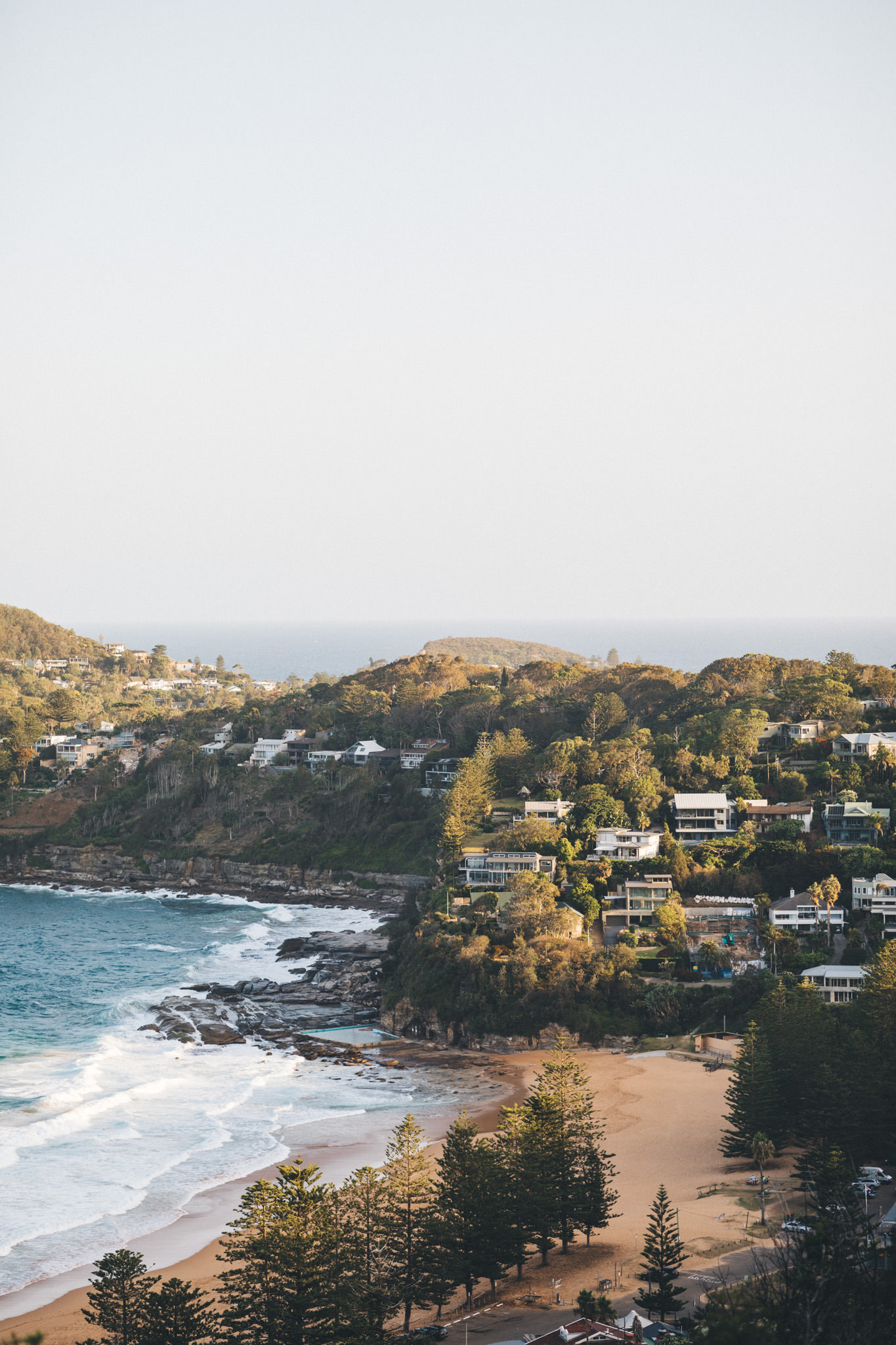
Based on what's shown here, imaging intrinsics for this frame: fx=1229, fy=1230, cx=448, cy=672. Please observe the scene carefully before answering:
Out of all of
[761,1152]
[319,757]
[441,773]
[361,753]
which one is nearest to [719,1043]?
[761,1152]

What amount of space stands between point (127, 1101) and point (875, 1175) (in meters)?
20.9

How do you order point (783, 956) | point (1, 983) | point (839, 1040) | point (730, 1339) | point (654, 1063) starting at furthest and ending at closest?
point (1, 983) → point (783, 956) → point (654, 1063) → point (839, 1040) → point (730, 1339)

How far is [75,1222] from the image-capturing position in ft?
92.0

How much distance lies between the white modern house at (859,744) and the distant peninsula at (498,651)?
104823 millimetres

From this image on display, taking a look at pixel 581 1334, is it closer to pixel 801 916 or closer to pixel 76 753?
pixel 801 916

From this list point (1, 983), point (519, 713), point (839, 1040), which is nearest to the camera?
point (839, 1040)

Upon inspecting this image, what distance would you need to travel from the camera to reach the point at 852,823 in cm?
4950

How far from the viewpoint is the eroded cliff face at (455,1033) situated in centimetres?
4088

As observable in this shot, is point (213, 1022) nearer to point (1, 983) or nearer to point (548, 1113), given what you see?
point (1, 983)

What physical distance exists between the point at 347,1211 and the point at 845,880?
87.8 feet

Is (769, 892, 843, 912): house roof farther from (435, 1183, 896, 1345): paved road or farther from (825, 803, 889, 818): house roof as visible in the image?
(435, 1183, 896, 1345): paved road

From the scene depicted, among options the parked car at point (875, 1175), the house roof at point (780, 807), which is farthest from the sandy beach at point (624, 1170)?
the house roof at point (780, 807)

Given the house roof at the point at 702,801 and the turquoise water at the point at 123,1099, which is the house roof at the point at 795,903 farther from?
the turquoise water at the point at 123,1099

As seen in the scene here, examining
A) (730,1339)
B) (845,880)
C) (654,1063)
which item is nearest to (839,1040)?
(654,1063)
